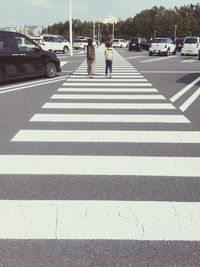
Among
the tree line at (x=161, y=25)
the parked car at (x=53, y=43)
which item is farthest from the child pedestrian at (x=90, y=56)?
the tree line at (x=161, y=25)

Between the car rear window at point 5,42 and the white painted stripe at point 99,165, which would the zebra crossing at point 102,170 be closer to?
the white painted stripe at point 99,165

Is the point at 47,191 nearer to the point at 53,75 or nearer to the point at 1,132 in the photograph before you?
the point at 1,132

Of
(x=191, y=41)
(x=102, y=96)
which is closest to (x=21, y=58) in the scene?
(x=102, y=96)

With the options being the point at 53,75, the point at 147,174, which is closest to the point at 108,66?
the point at 53,75

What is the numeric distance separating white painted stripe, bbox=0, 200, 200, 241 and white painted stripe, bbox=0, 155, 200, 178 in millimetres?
931

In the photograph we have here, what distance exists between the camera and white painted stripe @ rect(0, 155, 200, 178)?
17.4 ft

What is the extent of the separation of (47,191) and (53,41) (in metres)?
33.9

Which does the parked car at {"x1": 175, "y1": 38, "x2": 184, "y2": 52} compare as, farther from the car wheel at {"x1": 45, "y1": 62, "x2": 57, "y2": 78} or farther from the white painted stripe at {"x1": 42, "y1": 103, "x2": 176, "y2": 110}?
the white painted stripe at {"x1": 42, "y1": 103, "x2": 176, "y2": 110}

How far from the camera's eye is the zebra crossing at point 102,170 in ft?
12.3

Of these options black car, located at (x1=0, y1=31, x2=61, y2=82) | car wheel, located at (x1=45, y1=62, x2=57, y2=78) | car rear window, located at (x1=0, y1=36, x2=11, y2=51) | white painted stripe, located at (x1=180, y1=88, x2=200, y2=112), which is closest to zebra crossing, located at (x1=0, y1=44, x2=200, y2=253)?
white painted stripe, located at (x1=180, y1=88, x2=200, y2=112)

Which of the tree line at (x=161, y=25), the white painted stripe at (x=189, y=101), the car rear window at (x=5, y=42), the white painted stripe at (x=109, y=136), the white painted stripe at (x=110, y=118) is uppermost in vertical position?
the car rear window at (x=5, y=42)

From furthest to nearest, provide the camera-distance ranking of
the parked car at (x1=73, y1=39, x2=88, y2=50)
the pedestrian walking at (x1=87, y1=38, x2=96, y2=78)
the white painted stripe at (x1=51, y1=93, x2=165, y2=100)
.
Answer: the parked car at (x1=73, y1=39, x2=88, y2=50) → the pedestrian walking at (x1=87, y1=38, x2=96, y2=78) → the white painted stripe at (x1=51, y1=93, x2=165, y2=100)

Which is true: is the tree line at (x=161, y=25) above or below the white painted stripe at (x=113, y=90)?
below

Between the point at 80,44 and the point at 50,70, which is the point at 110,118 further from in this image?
the point at 80,44
